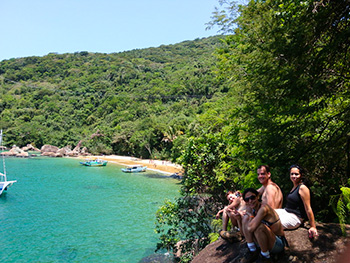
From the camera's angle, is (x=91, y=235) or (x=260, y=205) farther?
(x=91, y=235)

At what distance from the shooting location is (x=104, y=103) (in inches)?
3054

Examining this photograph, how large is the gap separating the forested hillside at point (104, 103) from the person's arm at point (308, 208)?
3308 centimetres

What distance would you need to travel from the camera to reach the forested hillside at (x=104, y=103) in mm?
50625

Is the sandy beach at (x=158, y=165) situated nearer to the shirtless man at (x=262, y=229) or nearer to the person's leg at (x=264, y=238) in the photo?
the shirtless man at (x=262, y=229)

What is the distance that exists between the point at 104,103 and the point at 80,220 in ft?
210

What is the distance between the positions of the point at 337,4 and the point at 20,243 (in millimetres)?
15026

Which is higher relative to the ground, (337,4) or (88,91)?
(88,91)

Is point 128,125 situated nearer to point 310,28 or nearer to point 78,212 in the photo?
point 78,212

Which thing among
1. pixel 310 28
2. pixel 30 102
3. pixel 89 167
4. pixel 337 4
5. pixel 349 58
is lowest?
pixel 89 167

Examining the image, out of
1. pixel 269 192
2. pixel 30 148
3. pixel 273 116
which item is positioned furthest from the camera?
pixel 30 148

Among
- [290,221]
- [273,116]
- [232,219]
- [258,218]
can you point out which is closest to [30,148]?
[232,219]

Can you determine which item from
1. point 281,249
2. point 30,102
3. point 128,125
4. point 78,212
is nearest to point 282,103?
point 281,249

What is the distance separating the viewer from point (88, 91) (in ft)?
296

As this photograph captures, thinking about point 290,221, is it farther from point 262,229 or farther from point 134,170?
point 134,170
